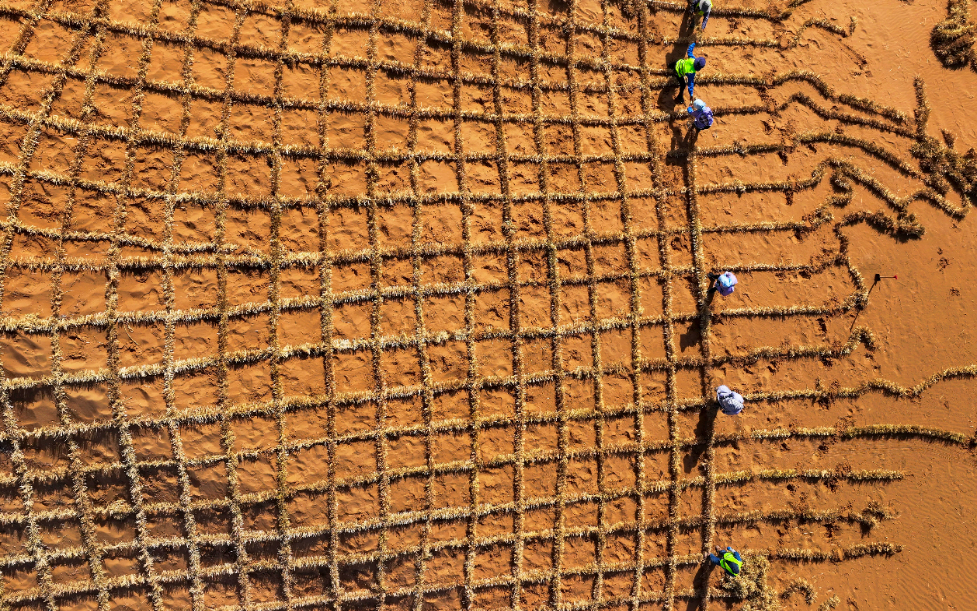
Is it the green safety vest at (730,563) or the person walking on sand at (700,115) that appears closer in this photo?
the green safety vest at (730,563)

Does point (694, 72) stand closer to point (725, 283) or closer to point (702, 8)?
point (702, 8)

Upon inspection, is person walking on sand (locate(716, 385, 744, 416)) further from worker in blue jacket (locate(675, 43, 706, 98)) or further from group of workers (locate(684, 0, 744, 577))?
worker in blue jacket (locate(675, 43, 706, 98))

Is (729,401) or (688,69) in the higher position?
(688,69)

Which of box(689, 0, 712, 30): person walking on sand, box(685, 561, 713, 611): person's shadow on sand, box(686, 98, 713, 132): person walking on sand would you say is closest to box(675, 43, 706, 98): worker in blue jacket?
box(686, 98, 713, 132): person walking on sand

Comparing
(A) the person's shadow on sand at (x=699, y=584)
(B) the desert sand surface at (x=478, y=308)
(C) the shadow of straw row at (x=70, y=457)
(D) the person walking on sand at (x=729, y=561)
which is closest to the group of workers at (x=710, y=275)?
(D) the person walking on sand at (x=729, y=561)

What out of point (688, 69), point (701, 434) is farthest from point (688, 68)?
point (701, 434)

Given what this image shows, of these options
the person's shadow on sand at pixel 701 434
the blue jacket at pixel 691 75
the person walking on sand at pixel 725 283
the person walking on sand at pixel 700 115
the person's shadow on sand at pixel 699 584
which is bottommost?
the person's shadow on sand at pixel 699 584

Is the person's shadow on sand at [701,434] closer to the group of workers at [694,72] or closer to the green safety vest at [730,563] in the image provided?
the green safety vest at [730,563]
